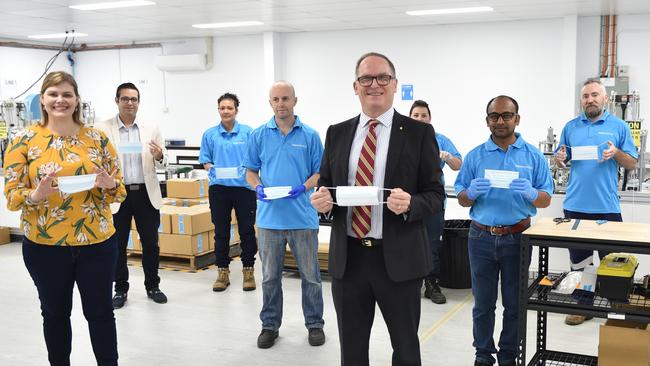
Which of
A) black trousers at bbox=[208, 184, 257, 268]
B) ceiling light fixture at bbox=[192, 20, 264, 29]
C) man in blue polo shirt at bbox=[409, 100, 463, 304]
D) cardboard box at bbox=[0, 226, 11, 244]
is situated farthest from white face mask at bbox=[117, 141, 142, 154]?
ceiling light fixture at bbox=[192, 20, 264, 29]

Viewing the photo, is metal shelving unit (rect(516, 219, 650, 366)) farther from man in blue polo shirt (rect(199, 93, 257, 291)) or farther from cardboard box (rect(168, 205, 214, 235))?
cardboard box (rect(168, 205, 214, 235))

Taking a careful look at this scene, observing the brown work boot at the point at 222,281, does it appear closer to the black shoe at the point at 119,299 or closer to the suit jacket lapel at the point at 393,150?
the black shoe at the point at 119,299

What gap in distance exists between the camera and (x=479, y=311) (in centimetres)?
340

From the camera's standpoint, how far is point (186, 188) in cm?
677

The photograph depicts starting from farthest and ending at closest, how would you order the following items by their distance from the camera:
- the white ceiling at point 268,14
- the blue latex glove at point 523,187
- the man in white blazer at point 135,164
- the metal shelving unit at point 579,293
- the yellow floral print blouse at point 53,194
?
the white ceiling at point 268,14 → the man in white blazer at point 135,164 → the blue latex glove at point 523,187 → the yellow floral print blouse at point 53,194 → the metal shelving unit at point 579,293

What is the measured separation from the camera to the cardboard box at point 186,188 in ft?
22.2

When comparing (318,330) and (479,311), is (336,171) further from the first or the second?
(318,330)

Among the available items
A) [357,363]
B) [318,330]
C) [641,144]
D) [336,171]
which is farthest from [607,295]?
[641,144]

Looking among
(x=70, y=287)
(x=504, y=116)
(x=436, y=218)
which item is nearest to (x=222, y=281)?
(x=436, y=218)

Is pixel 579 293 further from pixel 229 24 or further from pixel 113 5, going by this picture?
pixel 229 24

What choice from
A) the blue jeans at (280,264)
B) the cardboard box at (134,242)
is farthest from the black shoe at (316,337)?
the cardboard box at (134,242)

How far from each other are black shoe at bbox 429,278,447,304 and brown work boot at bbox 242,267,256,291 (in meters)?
1.51

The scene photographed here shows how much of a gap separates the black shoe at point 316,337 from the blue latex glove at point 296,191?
950 millimetres

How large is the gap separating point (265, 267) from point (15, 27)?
22.1 feet
